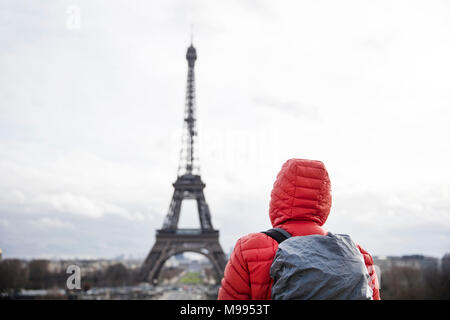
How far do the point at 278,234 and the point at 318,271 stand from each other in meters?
0.43

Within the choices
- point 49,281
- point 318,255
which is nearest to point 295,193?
point 318,255

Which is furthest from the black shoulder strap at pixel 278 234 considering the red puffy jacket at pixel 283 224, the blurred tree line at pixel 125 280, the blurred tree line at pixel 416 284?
the blurred tree line at pixel 125 280

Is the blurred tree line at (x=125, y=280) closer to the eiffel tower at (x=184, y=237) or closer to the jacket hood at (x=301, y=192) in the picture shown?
the eiffel tower at (x=184, y=237)

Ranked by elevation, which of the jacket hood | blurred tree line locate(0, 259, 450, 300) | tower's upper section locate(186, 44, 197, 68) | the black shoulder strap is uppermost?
tower's upper section locate(186, 44, 197, 68)

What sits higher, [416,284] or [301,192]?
[416,284]

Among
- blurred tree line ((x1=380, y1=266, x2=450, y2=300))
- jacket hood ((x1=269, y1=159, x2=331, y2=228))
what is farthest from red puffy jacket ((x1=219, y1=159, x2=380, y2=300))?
blurred tree line ((x1=380, y1=266, x2=450, y2=300))

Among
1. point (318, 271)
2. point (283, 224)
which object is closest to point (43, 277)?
point (283, 224)

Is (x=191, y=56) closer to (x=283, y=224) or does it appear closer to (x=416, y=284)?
(x=416, y=284)

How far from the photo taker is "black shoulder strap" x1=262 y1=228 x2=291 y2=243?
10.1ft

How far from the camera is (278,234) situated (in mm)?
3121

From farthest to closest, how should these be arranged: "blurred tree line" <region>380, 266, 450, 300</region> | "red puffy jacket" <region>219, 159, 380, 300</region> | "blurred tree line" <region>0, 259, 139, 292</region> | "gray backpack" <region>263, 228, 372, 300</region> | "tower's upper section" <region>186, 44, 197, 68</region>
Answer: "tower's upper section" <region>186, 44, 197, 68</region> → "blurred tree line" <region>0, 259, 139, 292</region> → "blurred tree line" <region>380, 266, 450, 300</region> → "red puffy jacket" <region>219, 159, 380, 300</region> → "gray backpack" <region>263, 228, 372, 300</region>

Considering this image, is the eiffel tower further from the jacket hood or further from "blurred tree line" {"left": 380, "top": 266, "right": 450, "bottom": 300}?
the jacket hood
